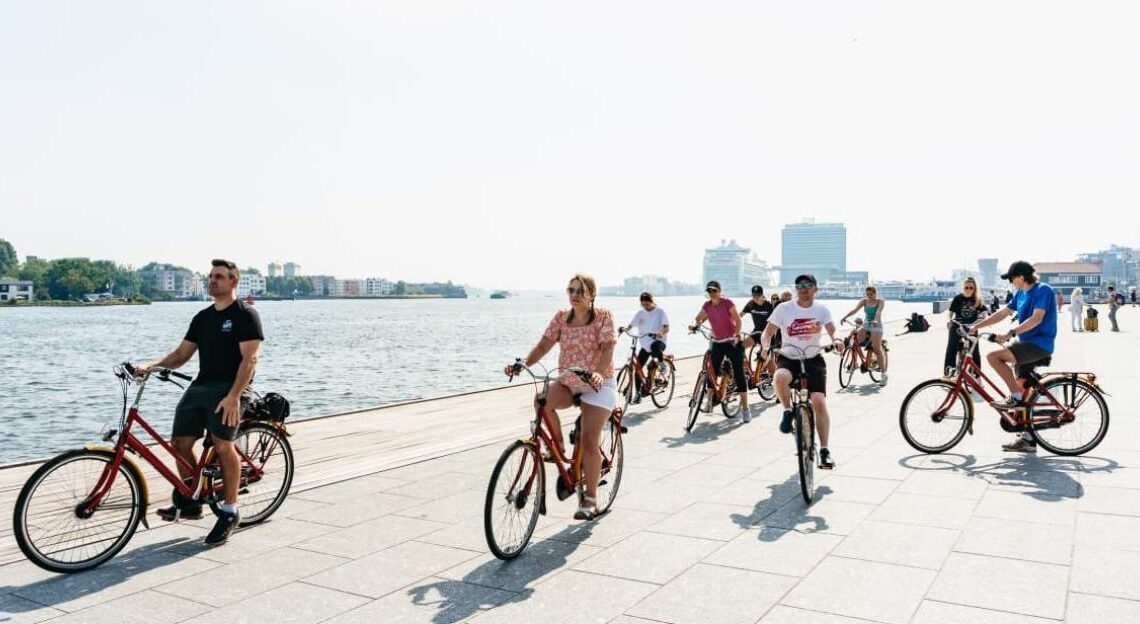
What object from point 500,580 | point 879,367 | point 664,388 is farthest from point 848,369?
point 500,580

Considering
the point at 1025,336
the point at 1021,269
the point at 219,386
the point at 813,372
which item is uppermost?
the point at 1021,269

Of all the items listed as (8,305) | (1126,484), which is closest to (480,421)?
(1126,484)

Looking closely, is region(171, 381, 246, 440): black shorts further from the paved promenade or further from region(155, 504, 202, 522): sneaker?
the paved promenade

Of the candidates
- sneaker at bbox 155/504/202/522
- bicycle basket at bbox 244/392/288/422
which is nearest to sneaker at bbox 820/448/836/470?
bicycle basket at bbox 244/392/288/422

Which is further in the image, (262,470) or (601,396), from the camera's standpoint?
(262,470)

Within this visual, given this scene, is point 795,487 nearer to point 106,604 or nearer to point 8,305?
point 106,604

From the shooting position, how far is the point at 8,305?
16175 cm

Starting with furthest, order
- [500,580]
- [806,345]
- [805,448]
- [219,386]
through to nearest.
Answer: [806,345]
[805,448]
[219,386]
[500,580]

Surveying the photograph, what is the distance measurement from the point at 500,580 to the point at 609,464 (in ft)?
5.35

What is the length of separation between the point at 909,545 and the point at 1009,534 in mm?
805

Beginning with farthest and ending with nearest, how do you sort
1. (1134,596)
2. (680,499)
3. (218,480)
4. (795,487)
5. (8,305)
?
(8,305)
(795,487)
(680,499)
(218,480)
(1134,596)

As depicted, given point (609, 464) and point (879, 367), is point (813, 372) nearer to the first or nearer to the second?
point (609, 464)

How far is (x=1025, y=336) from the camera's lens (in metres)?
8.02

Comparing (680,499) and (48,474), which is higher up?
(48,474)
